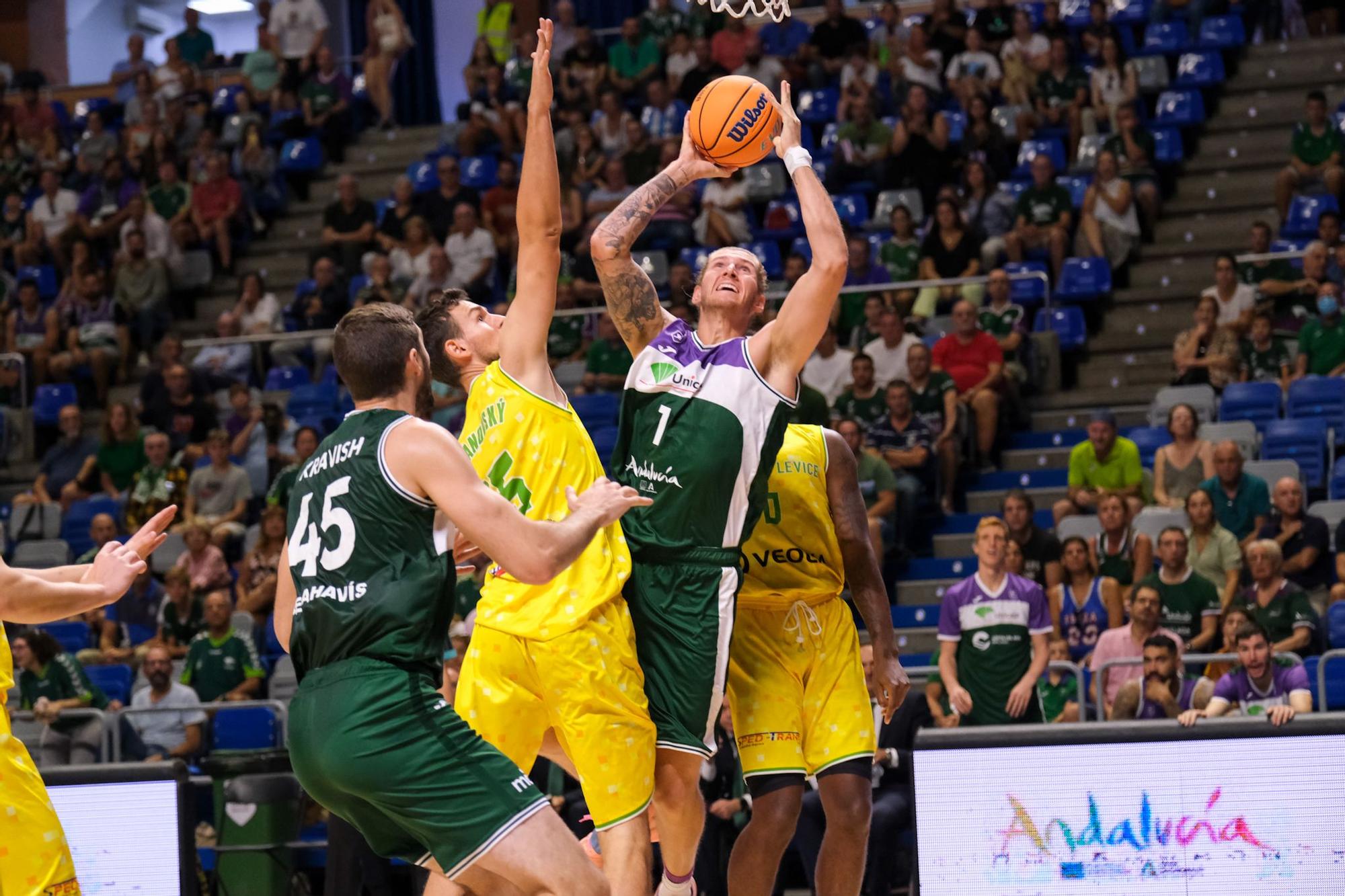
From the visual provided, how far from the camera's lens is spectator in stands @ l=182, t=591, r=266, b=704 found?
12672mm

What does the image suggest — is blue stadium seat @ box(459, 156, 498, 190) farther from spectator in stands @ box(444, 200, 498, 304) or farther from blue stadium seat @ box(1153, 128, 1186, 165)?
blue stadium seat @ box(1153, 128, 1186, 165)

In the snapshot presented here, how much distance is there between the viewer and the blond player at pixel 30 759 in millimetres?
5008

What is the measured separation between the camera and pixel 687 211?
16.7 m

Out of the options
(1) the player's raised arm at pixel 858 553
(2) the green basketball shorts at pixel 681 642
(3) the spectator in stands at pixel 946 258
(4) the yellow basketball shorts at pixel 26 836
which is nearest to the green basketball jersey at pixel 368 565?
(4) the yellow basketball shorts at pixel 26 836

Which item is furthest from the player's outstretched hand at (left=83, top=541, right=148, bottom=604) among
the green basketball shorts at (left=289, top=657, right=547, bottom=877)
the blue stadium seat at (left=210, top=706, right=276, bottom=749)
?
the blue stadium seat at (left=210, top=706, right=276, bottom=749)

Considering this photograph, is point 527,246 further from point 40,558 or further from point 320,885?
point 40,558

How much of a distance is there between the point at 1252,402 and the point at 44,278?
1330 cm

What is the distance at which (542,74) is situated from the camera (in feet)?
19.2

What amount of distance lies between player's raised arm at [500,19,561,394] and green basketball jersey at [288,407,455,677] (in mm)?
1036

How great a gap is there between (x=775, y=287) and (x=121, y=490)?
636cm

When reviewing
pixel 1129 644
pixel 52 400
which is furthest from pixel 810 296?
pixel 52 400

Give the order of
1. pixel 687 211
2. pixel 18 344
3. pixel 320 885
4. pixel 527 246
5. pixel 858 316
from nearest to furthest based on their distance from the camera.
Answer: pixel 527 246
pixel 320 885
pixel 858 316
pixel 687 211
pixel 18 344

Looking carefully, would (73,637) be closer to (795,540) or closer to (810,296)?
(795,540)

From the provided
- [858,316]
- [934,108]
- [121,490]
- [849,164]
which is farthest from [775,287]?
[121,490]
